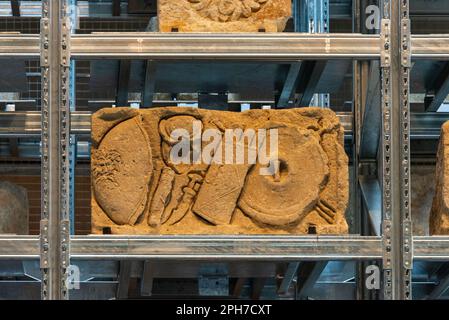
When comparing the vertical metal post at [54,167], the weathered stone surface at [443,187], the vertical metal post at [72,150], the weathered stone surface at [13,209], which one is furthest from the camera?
the vertical metal post at [72,150]

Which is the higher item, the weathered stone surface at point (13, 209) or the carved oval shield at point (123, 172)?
the carved oval shield at point (123, 172)

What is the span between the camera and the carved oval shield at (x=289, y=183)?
1008 cm

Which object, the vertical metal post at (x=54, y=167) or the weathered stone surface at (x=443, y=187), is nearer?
the vertical metal post at (x=54, y=167)

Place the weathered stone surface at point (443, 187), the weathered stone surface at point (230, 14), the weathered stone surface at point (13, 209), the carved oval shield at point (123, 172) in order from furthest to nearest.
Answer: the weathered stone surface at point (13, 209), the weathered stone surface at point (230, 14), the weathered stone surface at point (443, 187), the carved oval shield at point (123, 172)

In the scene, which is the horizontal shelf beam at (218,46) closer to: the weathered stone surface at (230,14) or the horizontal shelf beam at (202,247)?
the weathered stone surface at (230,14)

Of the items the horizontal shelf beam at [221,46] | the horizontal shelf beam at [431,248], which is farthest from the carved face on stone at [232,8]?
the horizontal shelf beam at [431,248]

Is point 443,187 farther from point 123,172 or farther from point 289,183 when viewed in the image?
point 123,172

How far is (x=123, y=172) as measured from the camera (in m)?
10.1

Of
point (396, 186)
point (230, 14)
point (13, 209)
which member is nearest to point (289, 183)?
point (396, 186)

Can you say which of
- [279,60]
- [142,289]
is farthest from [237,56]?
[142,289]

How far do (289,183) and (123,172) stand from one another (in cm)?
84

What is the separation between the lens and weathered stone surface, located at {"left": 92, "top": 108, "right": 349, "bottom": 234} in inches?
396

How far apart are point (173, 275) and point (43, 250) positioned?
1390 mm
